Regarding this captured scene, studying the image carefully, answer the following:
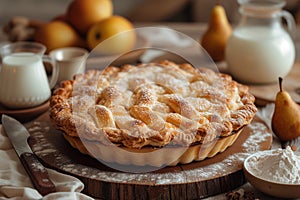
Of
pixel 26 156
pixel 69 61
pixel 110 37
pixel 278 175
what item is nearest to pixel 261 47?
pixel 110 37

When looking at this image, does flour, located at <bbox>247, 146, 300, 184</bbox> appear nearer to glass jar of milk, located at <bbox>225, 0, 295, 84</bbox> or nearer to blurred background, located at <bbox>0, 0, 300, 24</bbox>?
glass jar of milk, located at <bbox>225, 0, 295, 84</bbox>

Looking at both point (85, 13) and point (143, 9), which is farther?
point (143, 9)

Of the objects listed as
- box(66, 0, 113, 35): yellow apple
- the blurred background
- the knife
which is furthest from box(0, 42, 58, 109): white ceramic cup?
the blurred background

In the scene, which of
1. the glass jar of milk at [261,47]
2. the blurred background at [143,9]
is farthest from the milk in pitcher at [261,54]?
the blurred background at [143,9]

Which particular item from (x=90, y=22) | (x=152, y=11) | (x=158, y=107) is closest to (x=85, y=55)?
(x=90, y=22)

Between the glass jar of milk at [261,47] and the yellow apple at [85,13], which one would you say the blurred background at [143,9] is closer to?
the yellow apple at [85,13]

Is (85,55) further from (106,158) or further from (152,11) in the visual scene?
(152,11)

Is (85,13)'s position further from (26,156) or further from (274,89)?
(26,156)
